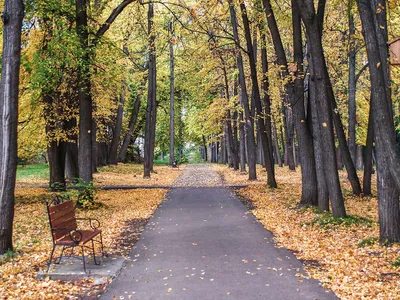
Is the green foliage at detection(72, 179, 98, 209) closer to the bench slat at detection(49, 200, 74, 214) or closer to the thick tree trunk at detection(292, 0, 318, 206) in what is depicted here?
the bench slat at detection(49, 200, 74, 214)

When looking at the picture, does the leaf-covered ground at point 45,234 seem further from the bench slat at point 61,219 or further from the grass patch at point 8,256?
the bench slat at point 61,219

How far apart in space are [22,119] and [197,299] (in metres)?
13.2

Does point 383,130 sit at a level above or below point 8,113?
below

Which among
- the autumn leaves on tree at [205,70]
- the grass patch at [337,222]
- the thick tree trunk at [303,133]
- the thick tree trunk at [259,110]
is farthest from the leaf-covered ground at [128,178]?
the grass patch at [337,222]

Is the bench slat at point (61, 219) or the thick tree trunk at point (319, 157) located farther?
the thick tree trunk at point (319, 157)

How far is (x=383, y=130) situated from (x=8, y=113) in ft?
21.1

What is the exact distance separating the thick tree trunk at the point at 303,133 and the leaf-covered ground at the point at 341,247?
650 mm

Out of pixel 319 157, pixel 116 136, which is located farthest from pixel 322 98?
pixel 116 136

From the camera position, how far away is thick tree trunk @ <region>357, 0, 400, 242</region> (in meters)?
6.91

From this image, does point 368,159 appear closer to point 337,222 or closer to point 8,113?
point 337,222

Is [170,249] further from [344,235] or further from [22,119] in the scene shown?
[22,119]

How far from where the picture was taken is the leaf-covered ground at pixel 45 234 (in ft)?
19.1

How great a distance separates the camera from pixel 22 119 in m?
16.2

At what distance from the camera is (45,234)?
32.3 ft
